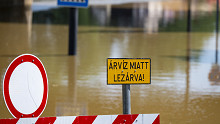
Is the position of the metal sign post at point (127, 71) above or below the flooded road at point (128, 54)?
above

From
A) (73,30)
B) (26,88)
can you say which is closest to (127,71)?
(26,88)

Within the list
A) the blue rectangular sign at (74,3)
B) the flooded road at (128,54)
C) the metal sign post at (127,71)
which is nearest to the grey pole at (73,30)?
the flooded road at (128,54)

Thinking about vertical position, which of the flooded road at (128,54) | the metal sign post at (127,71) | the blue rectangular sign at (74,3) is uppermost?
the blue rectangular sign at (74,3)

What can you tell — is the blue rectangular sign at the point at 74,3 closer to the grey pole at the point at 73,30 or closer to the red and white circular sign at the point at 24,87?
the grey pole at the point at 73,30

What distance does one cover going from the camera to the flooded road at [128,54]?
336 inches

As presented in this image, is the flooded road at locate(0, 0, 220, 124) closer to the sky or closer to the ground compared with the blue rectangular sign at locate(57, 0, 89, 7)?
closer to the ground

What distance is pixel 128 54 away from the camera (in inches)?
612

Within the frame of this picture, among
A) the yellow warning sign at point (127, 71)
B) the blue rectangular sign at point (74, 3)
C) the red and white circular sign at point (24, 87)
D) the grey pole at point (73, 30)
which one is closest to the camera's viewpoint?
the red and white circular sign at point (24, 87)

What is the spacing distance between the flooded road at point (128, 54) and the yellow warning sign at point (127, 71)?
7.68 feet

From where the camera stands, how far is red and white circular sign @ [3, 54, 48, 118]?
4895mm

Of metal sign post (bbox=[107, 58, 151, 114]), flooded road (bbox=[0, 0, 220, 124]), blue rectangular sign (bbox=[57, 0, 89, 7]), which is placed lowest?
flooded road (bbox=[0, 0, 220, 124])

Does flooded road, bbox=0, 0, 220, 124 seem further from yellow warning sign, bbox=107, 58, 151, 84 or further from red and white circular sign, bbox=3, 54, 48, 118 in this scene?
red and white circular sign, bbox=3, 54, 48, 118

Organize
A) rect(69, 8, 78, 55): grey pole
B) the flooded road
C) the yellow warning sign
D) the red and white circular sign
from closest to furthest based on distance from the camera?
the red and white circular sign, the yellow warning sign, the flooded road, rect(69, 8, 78, 55): grey pole

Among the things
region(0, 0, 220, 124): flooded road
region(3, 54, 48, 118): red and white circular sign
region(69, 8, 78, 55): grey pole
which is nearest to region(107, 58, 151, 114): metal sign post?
region(3, 54, 48, 118): red and white circular sign
